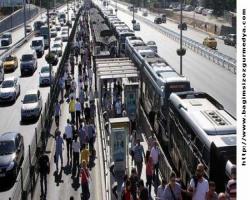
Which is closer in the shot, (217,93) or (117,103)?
(117,103)

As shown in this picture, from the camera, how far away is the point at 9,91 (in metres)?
34.1

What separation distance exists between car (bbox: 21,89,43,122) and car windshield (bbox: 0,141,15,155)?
9008 mm

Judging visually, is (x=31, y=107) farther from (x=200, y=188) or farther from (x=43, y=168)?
(x=200, y=188)

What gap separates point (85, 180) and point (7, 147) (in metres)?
4.76

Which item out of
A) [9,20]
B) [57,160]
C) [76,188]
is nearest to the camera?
[76,188]

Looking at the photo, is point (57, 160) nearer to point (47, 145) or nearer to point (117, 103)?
point (47, 145)

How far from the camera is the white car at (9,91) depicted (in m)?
33.9

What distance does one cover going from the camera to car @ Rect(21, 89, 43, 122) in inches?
1128

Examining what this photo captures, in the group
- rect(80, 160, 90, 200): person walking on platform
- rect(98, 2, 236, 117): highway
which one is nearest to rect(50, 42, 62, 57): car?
rect(98, 2, 236, 117): highway

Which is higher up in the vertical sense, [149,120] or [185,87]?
[185,87]

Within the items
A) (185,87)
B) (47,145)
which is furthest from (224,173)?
(47,145)

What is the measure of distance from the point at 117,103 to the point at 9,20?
8246 cm

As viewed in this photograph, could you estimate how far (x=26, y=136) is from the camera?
25.8 m
